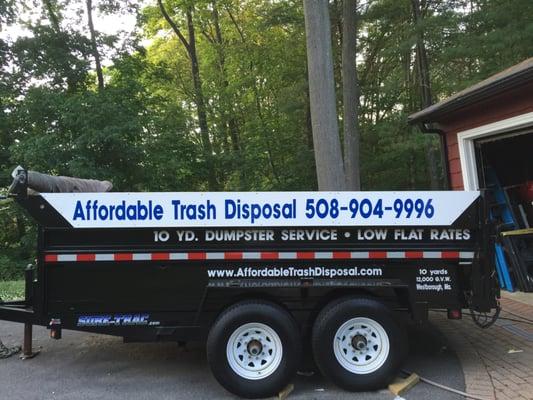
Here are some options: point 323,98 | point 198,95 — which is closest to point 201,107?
point 198,95

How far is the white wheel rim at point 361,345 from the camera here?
452 centimetres

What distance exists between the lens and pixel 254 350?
4.50 meters

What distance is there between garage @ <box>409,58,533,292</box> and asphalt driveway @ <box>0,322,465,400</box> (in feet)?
8.75

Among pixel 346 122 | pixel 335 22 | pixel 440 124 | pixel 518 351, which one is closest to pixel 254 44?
pixel 335 22

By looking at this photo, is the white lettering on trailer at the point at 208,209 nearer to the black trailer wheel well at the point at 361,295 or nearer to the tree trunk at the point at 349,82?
the black trailer wheel well at the point at 361,295

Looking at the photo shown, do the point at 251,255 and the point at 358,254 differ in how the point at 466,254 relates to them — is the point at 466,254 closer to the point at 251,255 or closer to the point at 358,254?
the point at 358,254

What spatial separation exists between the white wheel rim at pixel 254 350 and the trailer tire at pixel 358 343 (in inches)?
13.9

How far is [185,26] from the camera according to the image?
26953 mm

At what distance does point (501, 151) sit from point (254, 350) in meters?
7.58

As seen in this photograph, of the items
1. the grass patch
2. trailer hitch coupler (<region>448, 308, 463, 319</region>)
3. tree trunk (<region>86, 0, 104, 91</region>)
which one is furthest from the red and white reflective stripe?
tree trunk (<region>86, 0, 104, 91</region>)

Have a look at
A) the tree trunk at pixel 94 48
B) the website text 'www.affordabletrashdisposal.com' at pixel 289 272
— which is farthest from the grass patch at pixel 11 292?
the tree trunk at pixel 94 48

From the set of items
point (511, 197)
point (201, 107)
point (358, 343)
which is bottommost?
point (358, 343)

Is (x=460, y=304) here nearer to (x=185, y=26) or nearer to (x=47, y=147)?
A: (x=47, y=147)

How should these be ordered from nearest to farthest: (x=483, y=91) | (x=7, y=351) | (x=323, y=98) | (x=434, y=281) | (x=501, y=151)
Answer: (x=434, y=281) → (x=7, y=351) → (x=483, y=91) → (x=323, y=98) → (x=501, y=151)
